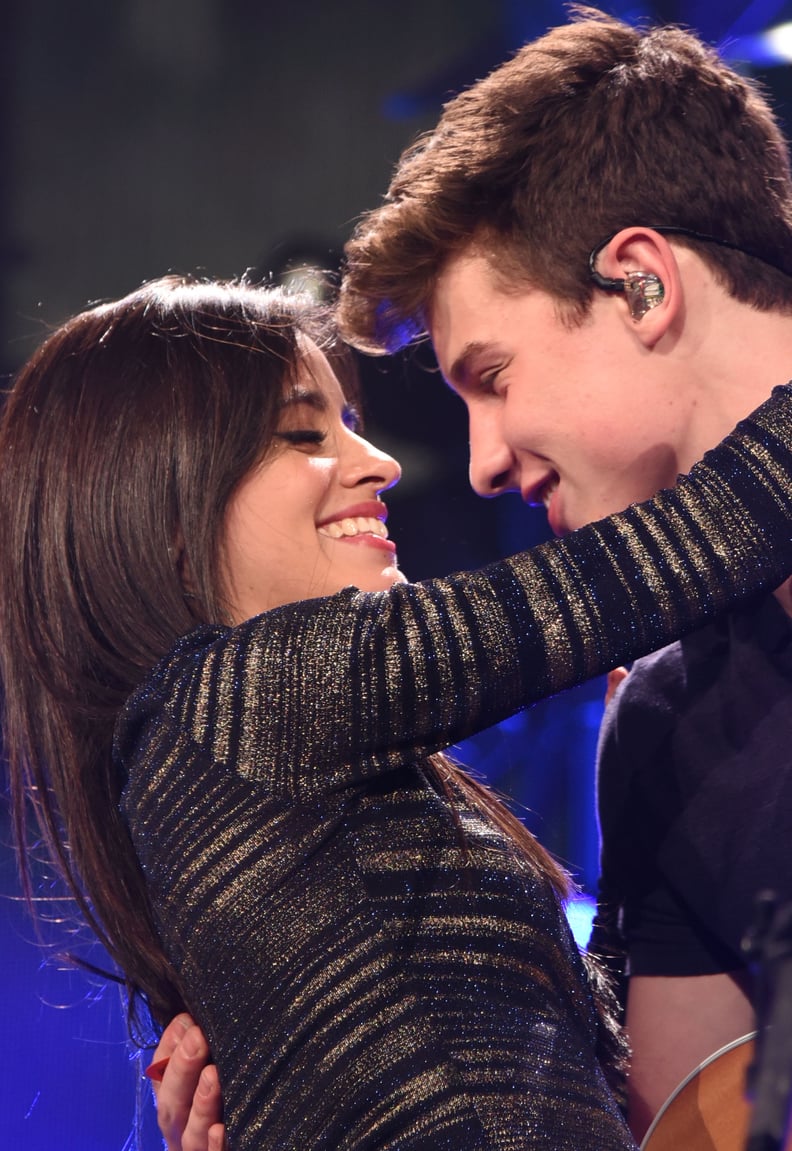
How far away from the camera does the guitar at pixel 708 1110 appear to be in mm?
1281

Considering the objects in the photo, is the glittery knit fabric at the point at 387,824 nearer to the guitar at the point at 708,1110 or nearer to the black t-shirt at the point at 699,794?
the guitar at the point at 708,1110

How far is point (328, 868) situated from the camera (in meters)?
1.19

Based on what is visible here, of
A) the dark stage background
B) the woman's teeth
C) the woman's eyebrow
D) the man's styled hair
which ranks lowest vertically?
the woman's teeth

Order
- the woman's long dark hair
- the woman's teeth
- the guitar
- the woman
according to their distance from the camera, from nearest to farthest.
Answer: the woman
the guitar
the woman's long dark hair
the woman's teeth

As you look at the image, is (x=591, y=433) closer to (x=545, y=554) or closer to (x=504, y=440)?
Answer: (x=504, y=440)

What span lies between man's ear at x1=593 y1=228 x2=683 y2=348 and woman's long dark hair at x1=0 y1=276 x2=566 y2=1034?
44 centimetres

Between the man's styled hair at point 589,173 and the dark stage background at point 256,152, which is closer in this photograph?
the man's styled hair at point 589,173

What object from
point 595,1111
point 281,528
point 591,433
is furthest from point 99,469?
point 595,1111

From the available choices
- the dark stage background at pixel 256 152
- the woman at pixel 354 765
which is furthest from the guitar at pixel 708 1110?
the dark stage background at pixel 256 152

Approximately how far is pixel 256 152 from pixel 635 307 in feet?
3.88

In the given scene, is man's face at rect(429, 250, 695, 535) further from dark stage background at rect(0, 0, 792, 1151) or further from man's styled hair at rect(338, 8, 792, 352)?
dark stage background at rect(0, 0, 792, 1151)

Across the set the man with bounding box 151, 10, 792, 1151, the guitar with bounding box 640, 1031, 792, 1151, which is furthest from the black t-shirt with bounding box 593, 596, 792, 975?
the guitar with bounding box 640, 1031, 792, 1151

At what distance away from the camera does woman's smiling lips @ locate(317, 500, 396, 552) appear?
5.03ft

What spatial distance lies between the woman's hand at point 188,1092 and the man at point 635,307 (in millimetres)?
626
